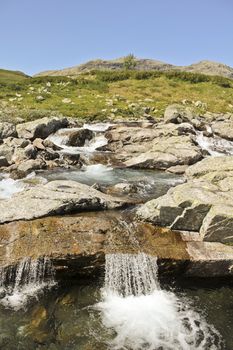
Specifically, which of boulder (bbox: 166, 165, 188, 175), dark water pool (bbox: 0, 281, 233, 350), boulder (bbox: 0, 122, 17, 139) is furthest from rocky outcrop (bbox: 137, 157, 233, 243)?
boulder (bbox: 0, 122, 17, 139)

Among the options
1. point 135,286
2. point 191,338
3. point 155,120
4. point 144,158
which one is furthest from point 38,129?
point 191,338

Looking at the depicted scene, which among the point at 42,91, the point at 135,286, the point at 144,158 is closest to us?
the point at 135,286

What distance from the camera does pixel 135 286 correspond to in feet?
50.8

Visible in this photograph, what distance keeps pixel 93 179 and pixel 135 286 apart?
13.6 meters

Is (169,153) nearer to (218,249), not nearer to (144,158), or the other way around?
(144,158)

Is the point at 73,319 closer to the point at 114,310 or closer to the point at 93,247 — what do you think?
the point at 114,310

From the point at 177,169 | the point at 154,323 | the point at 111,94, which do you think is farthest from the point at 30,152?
the point at 111,94

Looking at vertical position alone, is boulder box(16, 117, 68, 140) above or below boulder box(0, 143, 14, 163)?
above

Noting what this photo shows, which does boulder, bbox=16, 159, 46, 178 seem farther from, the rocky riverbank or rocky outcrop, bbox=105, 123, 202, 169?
rocky outcrop, bbox=105, 123, 202, 169

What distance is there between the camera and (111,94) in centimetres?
6506

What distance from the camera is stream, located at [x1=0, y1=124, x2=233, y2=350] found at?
12.5 metres

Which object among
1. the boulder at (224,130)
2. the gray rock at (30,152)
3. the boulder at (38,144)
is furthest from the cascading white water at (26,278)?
the boulder at (224,130)

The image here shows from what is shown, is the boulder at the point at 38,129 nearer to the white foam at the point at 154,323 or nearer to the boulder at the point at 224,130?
the boulder at the point at 224,130

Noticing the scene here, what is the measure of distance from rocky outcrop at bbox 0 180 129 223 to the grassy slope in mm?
28669
